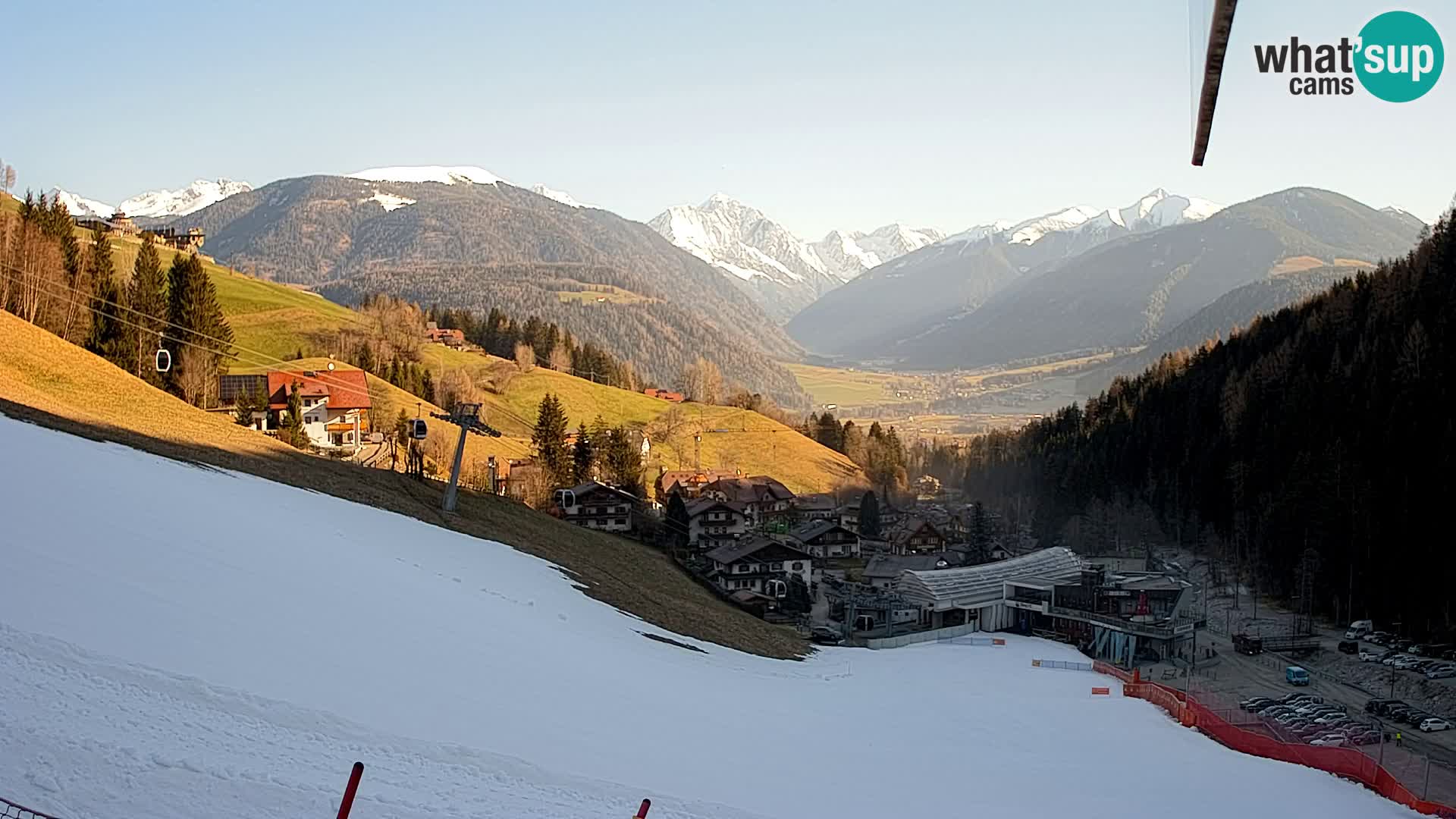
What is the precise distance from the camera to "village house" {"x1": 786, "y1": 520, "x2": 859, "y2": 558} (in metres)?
67.4

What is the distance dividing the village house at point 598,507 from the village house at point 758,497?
16.4m

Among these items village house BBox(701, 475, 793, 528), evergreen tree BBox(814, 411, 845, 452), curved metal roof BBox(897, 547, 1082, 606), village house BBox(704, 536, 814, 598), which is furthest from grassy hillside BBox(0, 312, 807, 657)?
evergreen tree BBox(814, 411, 845, 452)

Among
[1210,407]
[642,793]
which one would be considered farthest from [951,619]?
[1210,407]

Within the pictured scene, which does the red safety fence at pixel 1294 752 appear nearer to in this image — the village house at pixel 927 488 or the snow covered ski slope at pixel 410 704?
the snow covered ski slope at pixel 410 704

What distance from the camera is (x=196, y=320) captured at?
54.1 m

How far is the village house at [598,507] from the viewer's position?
55531 millimetres

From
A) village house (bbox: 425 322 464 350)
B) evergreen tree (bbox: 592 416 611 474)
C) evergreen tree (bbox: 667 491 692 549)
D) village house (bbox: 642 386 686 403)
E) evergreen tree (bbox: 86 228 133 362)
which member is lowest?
evergreen tree (bbox: 667 491 692 549)

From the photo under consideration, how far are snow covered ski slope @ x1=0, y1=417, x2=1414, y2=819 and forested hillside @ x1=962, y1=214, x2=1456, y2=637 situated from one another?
2449 centimetres

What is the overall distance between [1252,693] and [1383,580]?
16.0 metres

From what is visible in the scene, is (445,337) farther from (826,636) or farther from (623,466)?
(826,636)

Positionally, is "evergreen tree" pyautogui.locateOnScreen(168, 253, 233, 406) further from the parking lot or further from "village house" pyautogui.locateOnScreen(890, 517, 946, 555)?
the parking lot

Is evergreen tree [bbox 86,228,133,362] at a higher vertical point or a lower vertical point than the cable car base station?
higher

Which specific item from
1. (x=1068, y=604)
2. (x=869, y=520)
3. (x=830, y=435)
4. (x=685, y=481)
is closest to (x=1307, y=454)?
(x=1068, y=604)

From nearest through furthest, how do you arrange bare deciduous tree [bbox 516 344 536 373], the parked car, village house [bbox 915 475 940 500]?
the parked car < bare deciduous tree [bbox 516 344 536 373] < village house [bbox 915 475 940 500]
